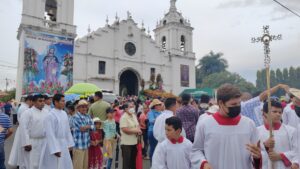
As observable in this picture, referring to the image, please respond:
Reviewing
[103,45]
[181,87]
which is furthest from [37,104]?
[181,87]

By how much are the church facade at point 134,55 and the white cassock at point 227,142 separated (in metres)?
25.5

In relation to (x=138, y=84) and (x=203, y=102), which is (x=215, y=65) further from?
(x=203, y=102)

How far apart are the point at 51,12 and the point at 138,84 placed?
39.0ft

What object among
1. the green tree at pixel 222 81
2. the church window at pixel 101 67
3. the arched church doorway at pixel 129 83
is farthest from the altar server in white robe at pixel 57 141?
the green tree at pixel 222 81

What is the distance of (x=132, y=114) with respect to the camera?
6.75 meters

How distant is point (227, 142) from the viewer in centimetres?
265

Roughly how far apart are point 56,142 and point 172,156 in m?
2.79

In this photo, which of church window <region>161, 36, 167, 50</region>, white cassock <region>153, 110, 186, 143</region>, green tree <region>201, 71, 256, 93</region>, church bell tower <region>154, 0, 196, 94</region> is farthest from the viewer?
green tree <region>201, 71, 256, 93</region>

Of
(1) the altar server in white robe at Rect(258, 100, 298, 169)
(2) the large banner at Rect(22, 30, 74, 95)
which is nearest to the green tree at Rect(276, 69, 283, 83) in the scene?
(2) the large banner at Rect(22, 30, 74, 95)

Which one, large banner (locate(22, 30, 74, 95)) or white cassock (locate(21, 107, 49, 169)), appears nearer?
white cassock (locate(21, 107, 49, 169))

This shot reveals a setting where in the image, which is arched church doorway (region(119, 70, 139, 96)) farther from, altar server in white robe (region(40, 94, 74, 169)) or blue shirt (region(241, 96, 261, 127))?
blue shirt (region(241, 96, 261, 127))

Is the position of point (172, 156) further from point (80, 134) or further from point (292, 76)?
point (292, 76)

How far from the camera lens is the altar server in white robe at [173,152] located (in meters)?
3.68

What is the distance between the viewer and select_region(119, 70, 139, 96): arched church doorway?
32000mm
